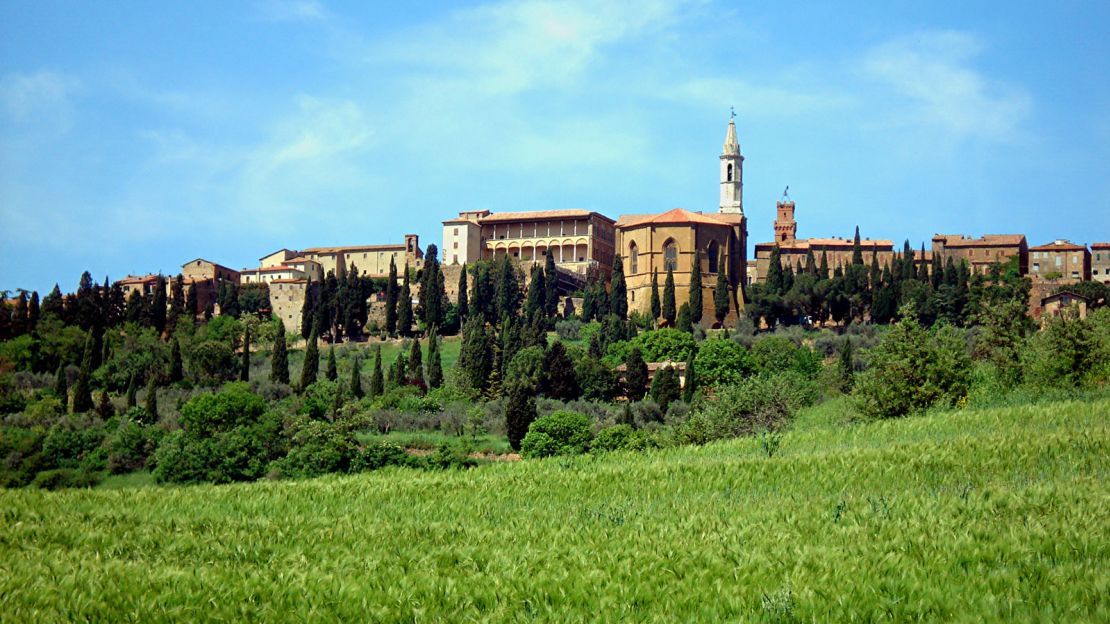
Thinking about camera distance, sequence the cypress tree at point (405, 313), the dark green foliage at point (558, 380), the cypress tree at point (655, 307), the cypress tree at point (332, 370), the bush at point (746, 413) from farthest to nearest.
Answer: the cypress tree at point (405, 313) < the cypress tree at point (655, 307) < the cypress tree at point (332, 370) < the dark green foliage at point (558, 380) < the bush at point (746, 413)

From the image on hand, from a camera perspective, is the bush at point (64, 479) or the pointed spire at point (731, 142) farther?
the pointed spire at point (731, 142)

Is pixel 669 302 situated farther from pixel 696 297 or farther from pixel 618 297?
pixel 618 297

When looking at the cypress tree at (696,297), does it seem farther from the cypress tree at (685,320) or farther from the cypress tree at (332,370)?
the cypress tree at (332,370)

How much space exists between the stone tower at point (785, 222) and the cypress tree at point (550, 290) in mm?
39595

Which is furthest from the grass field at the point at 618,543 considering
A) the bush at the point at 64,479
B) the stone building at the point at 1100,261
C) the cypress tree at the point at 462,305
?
the stone building at the point at 1100,261

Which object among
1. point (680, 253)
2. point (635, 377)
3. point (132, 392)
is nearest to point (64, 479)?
point (132, 392)

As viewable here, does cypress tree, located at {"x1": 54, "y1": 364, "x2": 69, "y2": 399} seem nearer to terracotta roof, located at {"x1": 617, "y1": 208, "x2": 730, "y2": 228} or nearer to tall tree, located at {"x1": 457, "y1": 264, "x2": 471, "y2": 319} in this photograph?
tall tree, located at {"x1": 457, "y1": 264, "x2": 471, "y2": 319}

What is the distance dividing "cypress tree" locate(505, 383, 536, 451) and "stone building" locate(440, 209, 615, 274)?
4308 centimetres

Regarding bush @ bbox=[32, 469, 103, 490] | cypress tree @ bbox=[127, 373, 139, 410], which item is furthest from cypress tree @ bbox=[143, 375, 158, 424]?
bush @ bbox=[32, 469, 103, 490]

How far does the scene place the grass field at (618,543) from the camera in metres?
9.62

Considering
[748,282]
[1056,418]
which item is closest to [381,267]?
[748,282]

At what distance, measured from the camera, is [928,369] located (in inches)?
1233

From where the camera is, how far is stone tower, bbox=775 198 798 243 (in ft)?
362

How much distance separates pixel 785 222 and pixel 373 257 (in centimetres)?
3875
